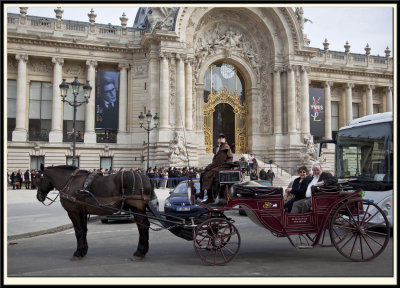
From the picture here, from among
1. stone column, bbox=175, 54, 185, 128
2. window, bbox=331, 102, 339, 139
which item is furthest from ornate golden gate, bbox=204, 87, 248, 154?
window, bbox=331, 102, 339, 139

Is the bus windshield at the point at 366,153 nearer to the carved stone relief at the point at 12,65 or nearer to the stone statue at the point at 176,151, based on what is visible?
the stone statue at the point at 176,151

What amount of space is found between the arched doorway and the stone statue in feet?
17.9

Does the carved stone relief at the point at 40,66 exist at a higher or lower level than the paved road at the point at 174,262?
higher

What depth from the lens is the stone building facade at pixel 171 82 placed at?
94.9 feet

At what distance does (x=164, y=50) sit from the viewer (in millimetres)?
28719

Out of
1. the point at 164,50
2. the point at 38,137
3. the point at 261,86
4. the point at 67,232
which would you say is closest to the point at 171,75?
the point at 164,50

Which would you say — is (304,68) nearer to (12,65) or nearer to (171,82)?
(171,82)

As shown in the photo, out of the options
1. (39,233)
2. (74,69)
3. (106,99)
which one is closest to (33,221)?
(39,233)

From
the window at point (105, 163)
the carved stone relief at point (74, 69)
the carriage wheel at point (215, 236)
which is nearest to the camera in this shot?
the carriage wheel at point (215, 236)

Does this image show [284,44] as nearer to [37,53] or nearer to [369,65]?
[369,65]

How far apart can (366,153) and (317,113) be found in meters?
26.2

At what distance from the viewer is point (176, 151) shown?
26766 millimetres

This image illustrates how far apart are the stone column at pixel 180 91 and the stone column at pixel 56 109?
365 inches

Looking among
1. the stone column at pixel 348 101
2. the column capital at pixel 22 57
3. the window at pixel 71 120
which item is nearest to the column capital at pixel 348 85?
the stone column at pixel 348 101
